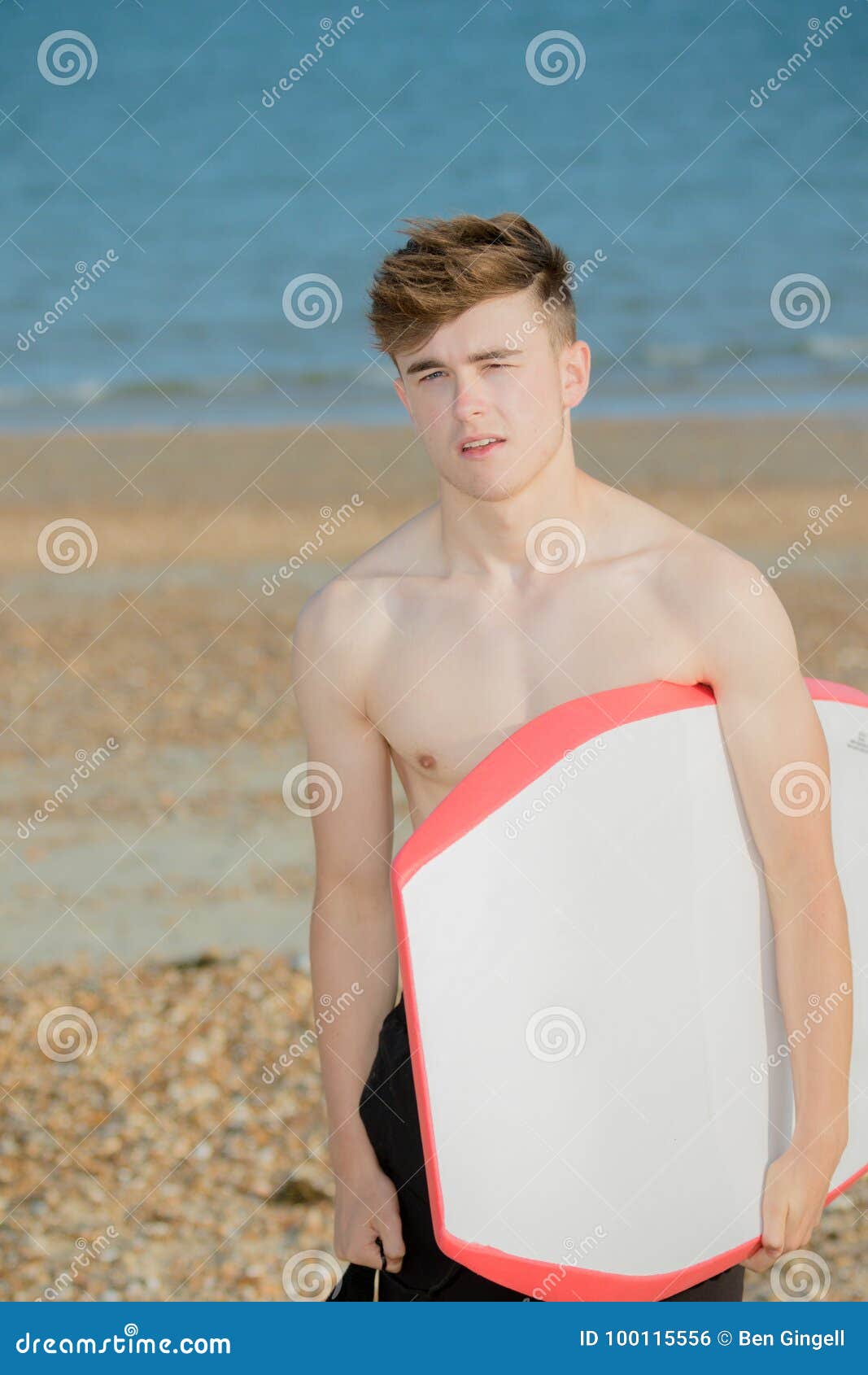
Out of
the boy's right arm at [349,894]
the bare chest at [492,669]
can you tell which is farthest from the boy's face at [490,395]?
the boy's right arm at [349,894]

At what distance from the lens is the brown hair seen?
2.02m

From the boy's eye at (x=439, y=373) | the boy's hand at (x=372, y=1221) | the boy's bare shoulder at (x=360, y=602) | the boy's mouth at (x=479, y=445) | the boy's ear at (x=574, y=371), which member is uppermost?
the boy's ear at (x=574, y=371)

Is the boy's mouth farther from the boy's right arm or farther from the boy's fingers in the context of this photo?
the boy's fingers

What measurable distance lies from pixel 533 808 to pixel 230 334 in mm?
19208

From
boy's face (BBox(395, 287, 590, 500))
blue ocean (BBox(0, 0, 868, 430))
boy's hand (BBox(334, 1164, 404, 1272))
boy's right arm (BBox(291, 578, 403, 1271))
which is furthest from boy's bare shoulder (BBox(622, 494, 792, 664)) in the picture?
blue ocean (BBox(0, 0, 868, 430))

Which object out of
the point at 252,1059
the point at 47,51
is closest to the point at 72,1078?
the point at 252,1059

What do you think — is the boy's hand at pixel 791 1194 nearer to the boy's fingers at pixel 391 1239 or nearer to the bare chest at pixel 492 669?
the boy's fingers at pixel 391 1239

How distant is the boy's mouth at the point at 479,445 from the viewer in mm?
2025

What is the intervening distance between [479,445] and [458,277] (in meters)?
0.22

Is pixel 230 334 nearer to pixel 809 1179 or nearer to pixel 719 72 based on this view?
pixel 719 72

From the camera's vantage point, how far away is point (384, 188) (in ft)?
90.6

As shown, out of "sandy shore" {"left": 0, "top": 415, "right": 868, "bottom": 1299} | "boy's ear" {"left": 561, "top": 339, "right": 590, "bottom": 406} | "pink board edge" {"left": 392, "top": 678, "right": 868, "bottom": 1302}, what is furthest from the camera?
"sandy shore" {"left": 0, "top": 415, "right": 868, "bottom": 1299}

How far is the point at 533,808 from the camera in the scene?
77.8 inches

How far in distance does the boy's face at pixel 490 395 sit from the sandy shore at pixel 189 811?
241 centimetres
